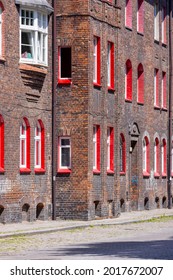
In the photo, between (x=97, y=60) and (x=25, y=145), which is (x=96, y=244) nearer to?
(x=25, y=145)

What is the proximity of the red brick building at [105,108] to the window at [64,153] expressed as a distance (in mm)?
36

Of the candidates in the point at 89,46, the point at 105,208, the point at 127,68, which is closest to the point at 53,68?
the point at 89,46

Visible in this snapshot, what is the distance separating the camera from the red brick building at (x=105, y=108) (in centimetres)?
4444

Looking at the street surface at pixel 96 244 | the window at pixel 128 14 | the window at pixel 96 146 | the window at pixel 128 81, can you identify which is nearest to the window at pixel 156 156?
the window at pixel 128 81

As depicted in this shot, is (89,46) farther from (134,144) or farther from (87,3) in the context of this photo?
(134,144)

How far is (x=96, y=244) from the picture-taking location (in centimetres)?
3069

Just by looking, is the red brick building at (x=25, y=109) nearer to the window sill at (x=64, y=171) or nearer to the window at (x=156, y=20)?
the window sill at (x=64, y=171)

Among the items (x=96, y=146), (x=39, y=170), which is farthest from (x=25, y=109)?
(x=96, y=146)

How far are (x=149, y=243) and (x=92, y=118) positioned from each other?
49.0 ft

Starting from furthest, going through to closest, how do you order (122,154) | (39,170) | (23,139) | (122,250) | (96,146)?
(122,154)
(96,146)
(39,170)
(23,139)
(122,250)

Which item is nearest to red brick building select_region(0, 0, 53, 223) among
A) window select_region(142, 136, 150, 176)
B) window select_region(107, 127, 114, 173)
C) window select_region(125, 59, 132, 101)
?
window select_region(107, 127, 114, 173)

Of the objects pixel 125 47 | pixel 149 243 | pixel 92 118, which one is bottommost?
pixel 149 243

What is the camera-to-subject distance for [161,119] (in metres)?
59.9

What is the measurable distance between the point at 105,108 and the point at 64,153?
2.99 metres
